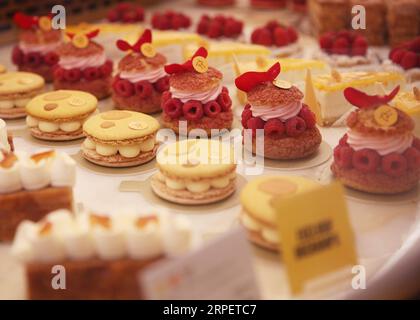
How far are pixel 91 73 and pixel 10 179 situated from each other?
5.79 ft

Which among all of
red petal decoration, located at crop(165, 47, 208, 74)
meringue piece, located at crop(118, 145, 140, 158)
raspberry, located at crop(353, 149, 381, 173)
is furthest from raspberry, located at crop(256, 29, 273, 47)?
raspberry, located at crop(353, 149, 381, 173)

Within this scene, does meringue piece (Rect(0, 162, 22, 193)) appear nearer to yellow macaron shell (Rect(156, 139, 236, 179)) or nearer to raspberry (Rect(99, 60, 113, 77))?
yellow macaron shell (Rect(156, 139, 236, 179))

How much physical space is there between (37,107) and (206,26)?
203 cm

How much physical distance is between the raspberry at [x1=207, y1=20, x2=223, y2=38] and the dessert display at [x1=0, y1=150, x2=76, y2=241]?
109 inches

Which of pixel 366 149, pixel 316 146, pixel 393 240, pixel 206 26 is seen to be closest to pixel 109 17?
pixel 206 26

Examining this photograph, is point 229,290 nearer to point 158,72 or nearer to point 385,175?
point 385,175

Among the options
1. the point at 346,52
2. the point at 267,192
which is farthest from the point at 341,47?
the point at 267,192

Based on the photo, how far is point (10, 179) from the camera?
7.52 feet

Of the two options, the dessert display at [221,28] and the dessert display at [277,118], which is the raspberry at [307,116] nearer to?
the dessert display at [277,118]

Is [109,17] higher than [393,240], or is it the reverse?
[109,17]

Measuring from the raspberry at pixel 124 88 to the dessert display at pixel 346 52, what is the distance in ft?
4.71

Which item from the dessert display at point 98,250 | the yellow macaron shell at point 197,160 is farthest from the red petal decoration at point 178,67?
the dessert display at point 98,250

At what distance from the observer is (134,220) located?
6.22ft

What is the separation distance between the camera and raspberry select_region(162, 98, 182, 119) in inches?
133
